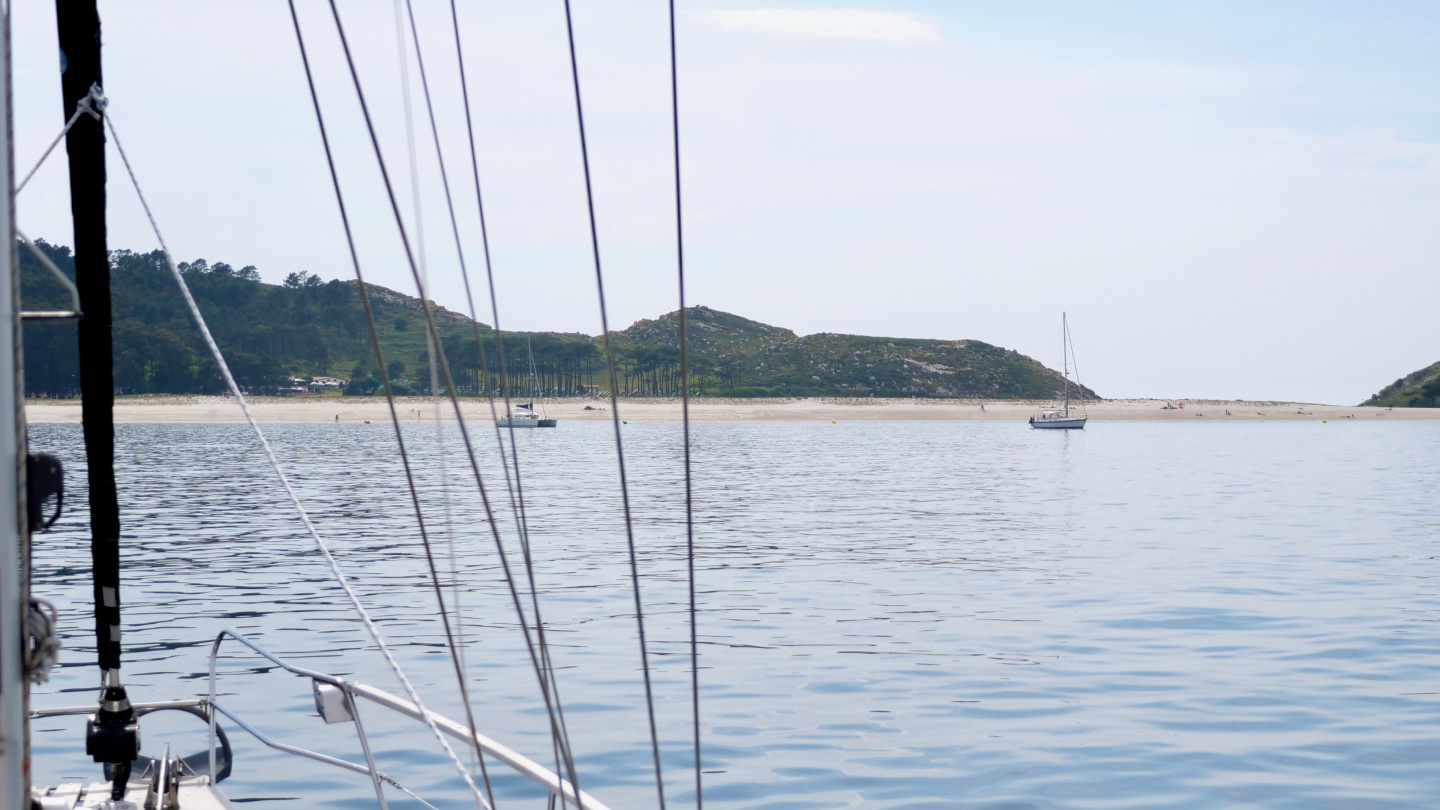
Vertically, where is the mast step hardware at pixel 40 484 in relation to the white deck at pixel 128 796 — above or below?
above

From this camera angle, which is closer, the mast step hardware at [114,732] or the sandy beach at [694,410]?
the mast step hardware at [114,732]

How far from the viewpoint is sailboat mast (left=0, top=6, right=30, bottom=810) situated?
7.75ft

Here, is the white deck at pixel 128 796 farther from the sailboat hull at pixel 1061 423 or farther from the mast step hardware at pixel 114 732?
the sailboat hull at pixel 1061 423

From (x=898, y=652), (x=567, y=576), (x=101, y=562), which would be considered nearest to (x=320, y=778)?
(x=101, y=562)

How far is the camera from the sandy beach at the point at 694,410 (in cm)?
12494

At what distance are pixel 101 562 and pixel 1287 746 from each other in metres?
10.1

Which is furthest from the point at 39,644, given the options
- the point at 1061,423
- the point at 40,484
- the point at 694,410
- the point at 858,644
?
the point at 694,410

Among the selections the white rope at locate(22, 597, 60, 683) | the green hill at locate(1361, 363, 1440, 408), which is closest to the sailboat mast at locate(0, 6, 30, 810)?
the white rope at locate(22, 597, 60, 683)

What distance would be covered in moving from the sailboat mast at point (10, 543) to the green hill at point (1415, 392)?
202m

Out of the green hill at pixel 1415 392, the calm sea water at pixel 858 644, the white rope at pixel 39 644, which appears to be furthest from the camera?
the green hill at pixel 1415 392

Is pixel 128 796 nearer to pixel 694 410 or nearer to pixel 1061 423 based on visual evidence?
pixel 1061 423

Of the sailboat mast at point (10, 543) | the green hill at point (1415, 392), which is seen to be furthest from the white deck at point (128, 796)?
the green hill at point (1415, 392)

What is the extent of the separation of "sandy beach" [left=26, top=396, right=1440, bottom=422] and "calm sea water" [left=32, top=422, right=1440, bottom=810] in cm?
8975

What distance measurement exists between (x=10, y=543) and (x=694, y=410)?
137 meters
